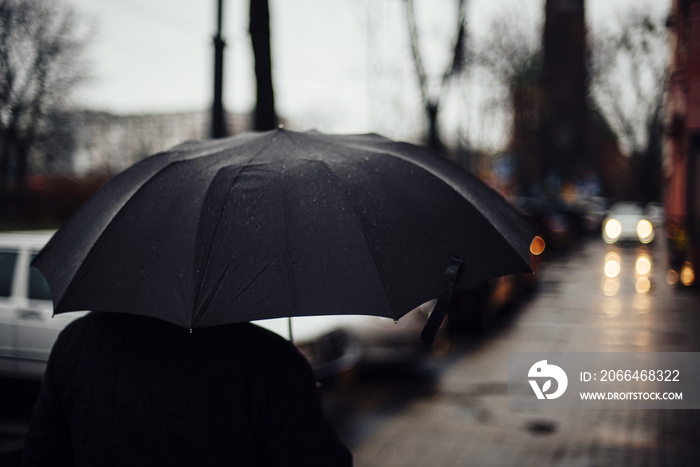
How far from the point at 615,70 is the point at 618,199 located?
44214mm

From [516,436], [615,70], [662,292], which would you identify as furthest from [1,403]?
[615,70]

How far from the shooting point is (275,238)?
177cm

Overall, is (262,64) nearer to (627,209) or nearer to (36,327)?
(36,327)

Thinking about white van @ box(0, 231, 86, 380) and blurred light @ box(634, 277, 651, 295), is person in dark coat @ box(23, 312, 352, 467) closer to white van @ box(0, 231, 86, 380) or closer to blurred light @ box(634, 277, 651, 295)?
white van @ box(0, 231, 86, 380)

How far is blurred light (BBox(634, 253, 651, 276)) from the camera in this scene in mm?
19094

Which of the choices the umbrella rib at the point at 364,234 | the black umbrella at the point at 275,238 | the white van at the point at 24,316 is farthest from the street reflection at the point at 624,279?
the umbrella rib at the point at 364,234

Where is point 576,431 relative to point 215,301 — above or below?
below

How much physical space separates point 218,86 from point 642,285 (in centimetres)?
1255

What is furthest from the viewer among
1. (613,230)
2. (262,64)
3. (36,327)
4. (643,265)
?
(613,230)

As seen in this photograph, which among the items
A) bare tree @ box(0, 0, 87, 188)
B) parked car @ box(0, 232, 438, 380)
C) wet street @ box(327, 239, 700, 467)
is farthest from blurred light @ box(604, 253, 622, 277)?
bare tree @ box(0, 0, 87, 188)

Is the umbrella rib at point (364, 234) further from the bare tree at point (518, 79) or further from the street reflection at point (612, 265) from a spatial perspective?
the street reflection at point (612, 265)

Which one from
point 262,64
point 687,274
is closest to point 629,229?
point 687,274

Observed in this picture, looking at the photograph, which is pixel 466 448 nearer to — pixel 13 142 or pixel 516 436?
pixel 516 436

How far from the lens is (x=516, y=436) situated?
5.47 meters
